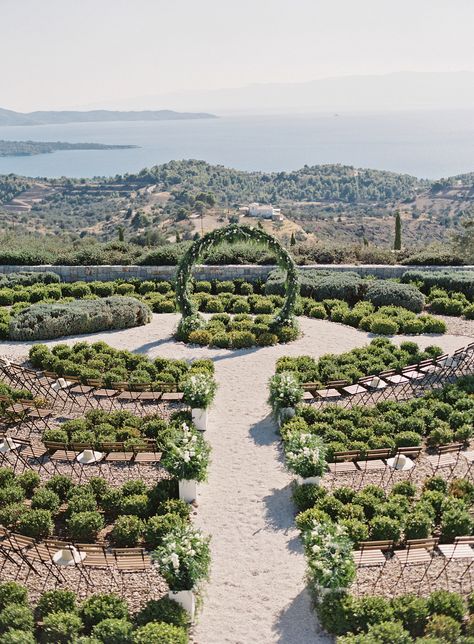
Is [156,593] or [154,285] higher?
[154,285]

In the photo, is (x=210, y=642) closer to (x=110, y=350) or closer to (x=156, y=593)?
(x=156, y=593)


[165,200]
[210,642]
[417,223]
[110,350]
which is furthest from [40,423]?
[165,200]

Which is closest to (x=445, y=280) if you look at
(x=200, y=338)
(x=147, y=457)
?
(x=200, y=338)

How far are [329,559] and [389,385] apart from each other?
22.6 feet

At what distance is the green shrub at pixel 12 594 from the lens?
26.0ft

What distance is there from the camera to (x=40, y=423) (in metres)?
13.1

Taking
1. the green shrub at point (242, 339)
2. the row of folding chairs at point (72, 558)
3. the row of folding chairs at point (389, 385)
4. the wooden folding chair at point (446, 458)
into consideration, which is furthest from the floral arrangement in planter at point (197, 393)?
the green shrub at point (242, 339)

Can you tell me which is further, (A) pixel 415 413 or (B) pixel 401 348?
(B) pixel 401 348

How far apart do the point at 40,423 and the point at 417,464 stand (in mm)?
7231

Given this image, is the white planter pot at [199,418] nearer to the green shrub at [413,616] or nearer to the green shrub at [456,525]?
the green shrub at [456,525]

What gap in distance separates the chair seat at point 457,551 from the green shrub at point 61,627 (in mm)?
4595

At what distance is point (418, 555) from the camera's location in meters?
8.42

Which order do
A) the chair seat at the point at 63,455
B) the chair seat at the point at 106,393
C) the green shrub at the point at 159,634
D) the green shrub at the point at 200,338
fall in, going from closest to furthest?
the green shrub at the point at 159,634 → the chair seat at the point at 63,455 → the chair seat at the point at 106,393 → the green shrub at the point at 200,338

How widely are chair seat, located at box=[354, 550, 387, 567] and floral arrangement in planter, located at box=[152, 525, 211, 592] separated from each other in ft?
6.28
